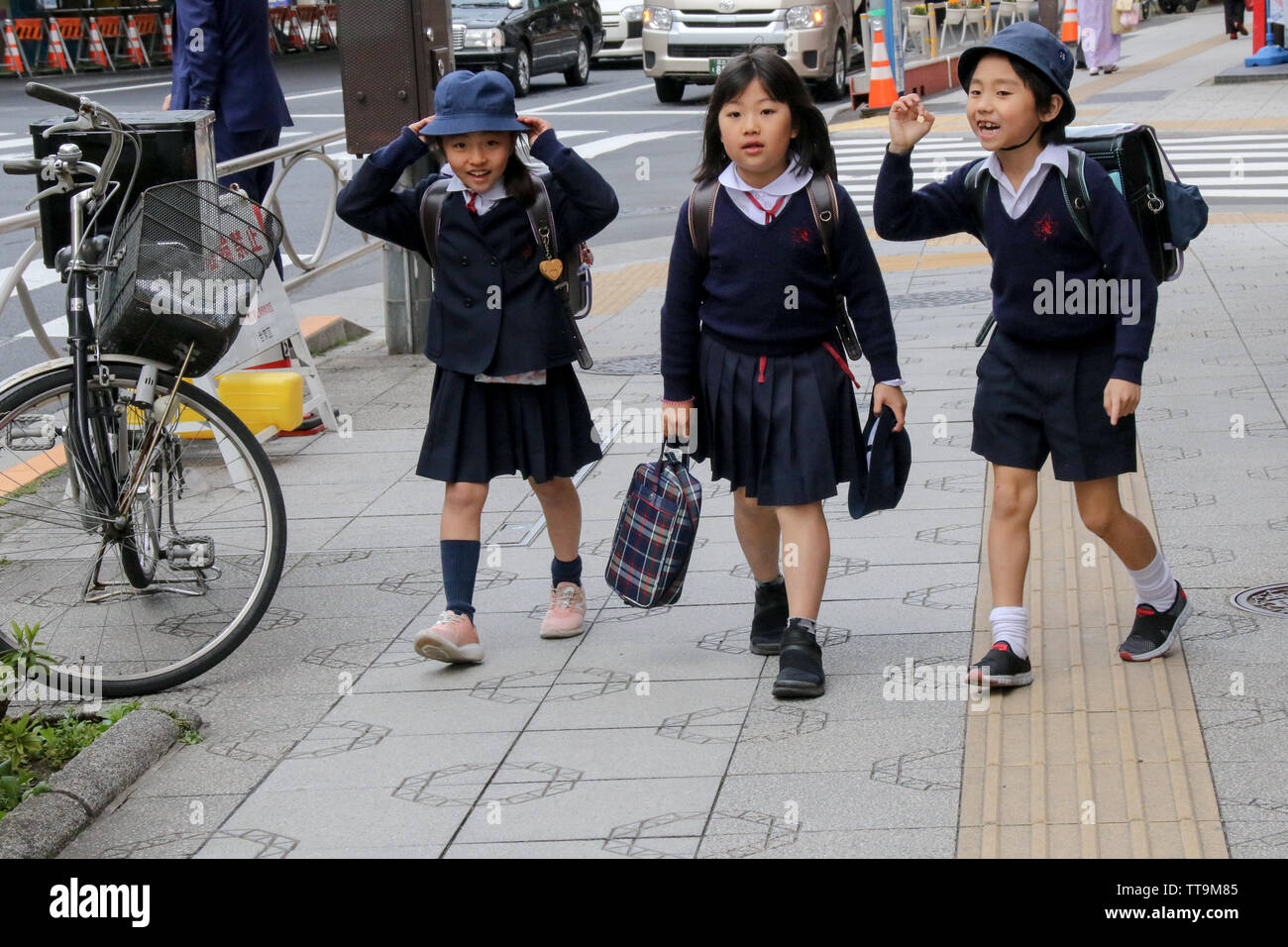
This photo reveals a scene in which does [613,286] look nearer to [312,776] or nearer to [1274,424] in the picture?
[1274,424]

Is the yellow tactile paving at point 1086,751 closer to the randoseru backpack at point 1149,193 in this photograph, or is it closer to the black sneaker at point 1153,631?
the black sneaker at point 1153,631

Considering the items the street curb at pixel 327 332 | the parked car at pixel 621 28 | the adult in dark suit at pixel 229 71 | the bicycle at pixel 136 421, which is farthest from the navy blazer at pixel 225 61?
the parked car at pixel 621 28

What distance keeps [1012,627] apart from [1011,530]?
0.24 metres

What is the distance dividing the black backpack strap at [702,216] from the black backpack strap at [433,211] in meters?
0.72

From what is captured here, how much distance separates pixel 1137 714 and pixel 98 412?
110 inches

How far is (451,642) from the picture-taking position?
4.51 metres

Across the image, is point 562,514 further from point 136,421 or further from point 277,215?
point 277,215

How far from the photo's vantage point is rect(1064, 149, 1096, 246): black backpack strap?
157 inches

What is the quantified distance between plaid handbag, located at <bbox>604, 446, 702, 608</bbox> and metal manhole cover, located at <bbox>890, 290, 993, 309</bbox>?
5.29 meters

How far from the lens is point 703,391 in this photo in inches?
177

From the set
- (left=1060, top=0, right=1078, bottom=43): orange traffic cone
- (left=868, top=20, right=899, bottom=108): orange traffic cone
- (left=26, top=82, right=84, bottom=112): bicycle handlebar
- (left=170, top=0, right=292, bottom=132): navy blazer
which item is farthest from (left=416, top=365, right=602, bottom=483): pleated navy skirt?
(left=1060, top=0, right=1078, bottom=43): orange traffic cone

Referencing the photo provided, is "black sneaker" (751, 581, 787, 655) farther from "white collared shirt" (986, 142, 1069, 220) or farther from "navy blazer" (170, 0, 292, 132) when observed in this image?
"navy blazer" (170, 0, 292, 132)

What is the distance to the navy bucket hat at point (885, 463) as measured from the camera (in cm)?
432

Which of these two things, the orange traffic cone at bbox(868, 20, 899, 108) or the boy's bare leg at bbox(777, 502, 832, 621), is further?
the orange traffic cone at bbox(868, 20, 899, 108)
